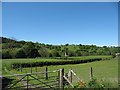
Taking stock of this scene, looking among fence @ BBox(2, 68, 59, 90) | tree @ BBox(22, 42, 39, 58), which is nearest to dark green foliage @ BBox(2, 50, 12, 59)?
tree @ BBox(22, 42, 39, 58)

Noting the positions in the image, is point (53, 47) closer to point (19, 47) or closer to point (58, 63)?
point (58, 63)

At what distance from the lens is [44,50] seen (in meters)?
74.2

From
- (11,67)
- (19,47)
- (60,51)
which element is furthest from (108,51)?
(11,67)

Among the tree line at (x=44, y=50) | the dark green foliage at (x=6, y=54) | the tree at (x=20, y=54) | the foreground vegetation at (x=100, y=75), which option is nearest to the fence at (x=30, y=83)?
the foreground vegetation at (x=100, y=75)

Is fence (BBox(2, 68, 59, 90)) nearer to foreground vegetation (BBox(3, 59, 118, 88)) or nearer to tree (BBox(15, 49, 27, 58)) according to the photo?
foreground vegetation (BBox(3, 59, 118, 88))

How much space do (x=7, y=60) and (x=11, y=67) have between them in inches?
153

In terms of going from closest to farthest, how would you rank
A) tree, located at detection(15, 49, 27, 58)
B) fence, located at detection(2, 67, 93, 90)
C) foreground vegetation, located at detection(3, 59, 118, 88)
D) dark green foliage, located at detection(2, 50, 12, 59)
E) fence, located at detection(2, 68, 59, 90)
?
fence, located at detection(2, 68, 59, 90) → fence, located at detection(2, 67, 93, 90) → foreground vegetation, located at detection(3, 59, 118, 88) → dark green foliage, located at detection(2, 50, 12, 59) → tree, located at detection(15, 49, 27, 58)

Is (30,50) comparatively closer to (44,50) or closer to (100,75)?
(44,50)

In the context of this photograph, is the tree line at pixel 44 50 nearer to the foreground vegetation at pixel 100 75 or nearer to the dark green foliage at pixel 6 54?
the dark green foliage at pixel 6 54

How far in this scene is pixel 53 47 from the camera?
268 feet

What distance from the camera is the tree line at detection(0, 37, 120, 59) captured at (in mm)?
54409

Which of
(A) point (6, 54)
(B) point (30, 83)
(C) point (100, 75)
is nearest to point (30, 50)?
(A) point (6, 54)

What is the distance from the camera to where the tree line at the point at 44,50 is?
179 feet

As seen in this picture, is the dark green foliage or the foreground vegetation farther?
the dark green foliage
